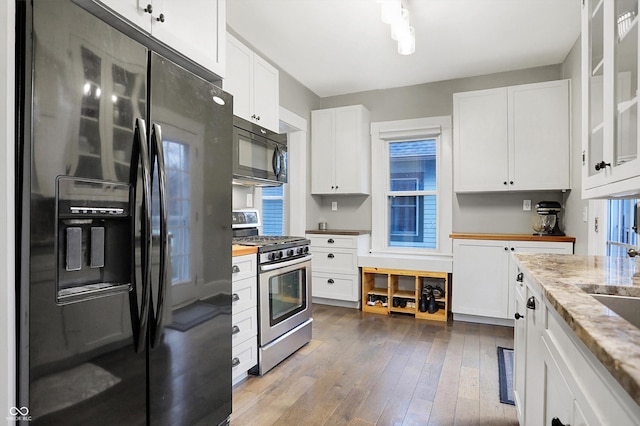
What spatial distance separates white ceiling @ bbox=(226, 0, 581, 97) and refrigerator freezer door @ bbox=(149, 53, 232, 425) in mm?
1519

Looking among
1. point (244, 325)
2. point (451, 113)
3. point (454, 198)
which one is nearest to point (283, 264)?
point (244, 325)

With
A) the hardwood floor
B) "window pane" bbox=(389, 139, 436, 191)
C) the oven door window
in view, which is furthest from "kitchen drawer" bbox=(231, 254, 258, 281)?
"window pane" bbox=(389, 139, 436, 191)

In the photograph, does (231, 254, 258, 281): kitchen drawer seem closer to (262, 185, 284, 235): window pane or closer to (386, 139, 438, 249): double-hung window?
(262, 185, 284, 235): window pane

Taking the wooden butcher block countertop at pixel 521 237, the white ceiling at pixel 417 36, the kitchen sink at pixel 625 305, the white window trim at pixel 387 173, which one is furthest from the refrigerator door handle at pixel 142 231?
the white window trim at pixel 387 173

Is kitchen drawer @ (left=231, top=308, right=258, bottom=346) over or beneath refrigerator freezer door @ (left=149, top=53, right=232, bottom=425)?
beneath

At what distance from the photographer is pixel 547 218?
3.51 metres

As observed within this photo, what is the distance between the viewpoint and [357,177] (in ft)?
13.9

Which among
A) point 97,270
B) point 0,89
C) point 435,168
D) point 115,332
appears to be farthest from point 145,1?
point 435,168

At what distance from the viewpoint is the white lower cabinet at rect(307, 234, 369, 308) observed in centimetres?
406

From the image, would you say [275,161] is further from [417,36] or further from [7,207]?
[7,207]

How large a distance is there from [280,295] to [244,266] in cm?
52

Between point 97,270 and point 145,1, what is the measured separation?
1.03 m

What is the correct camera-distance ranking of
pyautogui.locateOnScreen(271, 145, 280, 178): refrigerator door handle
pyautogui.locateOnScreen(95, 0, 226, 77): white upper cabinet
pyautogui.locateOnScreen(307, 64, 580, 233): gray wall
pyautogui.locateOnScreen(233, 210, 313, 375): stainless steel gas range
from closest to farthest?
pyautogui.locateOnScreen(95, 0, 226, 77): white upper cabinet
pyautogui.locateOnScreen(233, 210, 313, 375): stainless steel gas range
pyautogui.locateOnScreen(271, 145, 280, 178): refrigerator door handle
pyautogui.locateOnScreen(307, 64, 580, 233): gray wall

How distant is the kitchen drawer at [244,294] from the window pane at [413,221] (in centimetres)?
250
